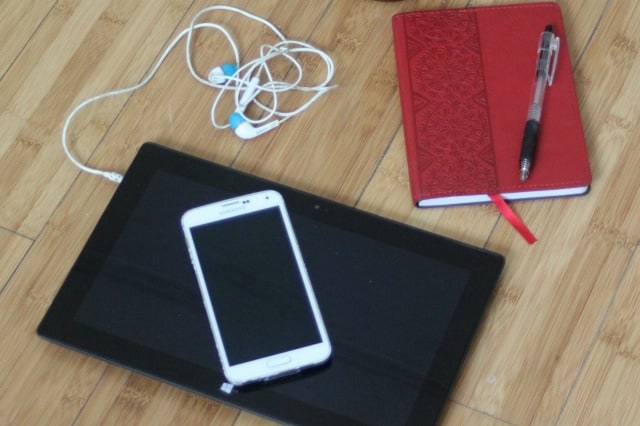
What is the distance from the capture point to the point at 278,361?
2.44 feet

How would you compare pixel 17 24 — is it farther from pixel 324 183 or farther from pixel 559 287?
pixel 559 287

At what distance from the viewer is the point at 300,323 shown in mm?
760

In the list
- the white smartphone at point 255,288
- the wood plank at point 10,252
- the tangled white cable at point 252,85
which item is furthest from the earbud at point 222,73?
the wood plank at point 10,252

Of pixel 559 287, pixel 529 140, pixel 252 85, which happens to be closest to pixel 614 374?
pixel 559 287

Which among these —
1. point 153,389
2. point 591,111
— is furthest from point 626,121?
point 153,389

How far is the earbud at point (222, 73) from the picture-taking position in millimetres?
876

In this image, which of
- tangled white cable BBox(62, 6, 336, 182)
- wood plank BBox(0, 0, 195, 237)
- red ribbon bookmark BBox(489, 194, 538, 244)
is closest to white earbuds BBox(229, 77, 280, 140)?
tangled white cable BBox(62, 6, 336, 182)

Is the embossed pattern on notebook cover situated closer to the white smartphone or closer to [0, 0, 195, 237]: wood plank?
the white smartphone

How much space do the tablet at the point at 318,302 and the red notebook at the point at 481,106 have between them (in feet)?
0.23

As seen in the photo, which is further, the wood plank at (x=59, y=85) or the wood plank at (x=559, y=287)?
the wood plank at (x=59, y=85)

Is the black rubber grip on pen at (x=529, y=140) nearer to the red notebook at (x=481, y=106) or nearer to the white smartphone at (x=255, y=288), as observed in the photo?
the red notebook at (x=481, y=106)

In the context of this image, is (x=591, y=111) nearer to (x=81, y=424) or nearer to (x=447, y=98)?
(x=447, y=98)

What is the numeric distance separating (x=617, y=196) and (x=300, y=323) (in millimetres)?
332

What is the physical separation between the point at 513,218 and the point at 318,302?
0.21 meters
